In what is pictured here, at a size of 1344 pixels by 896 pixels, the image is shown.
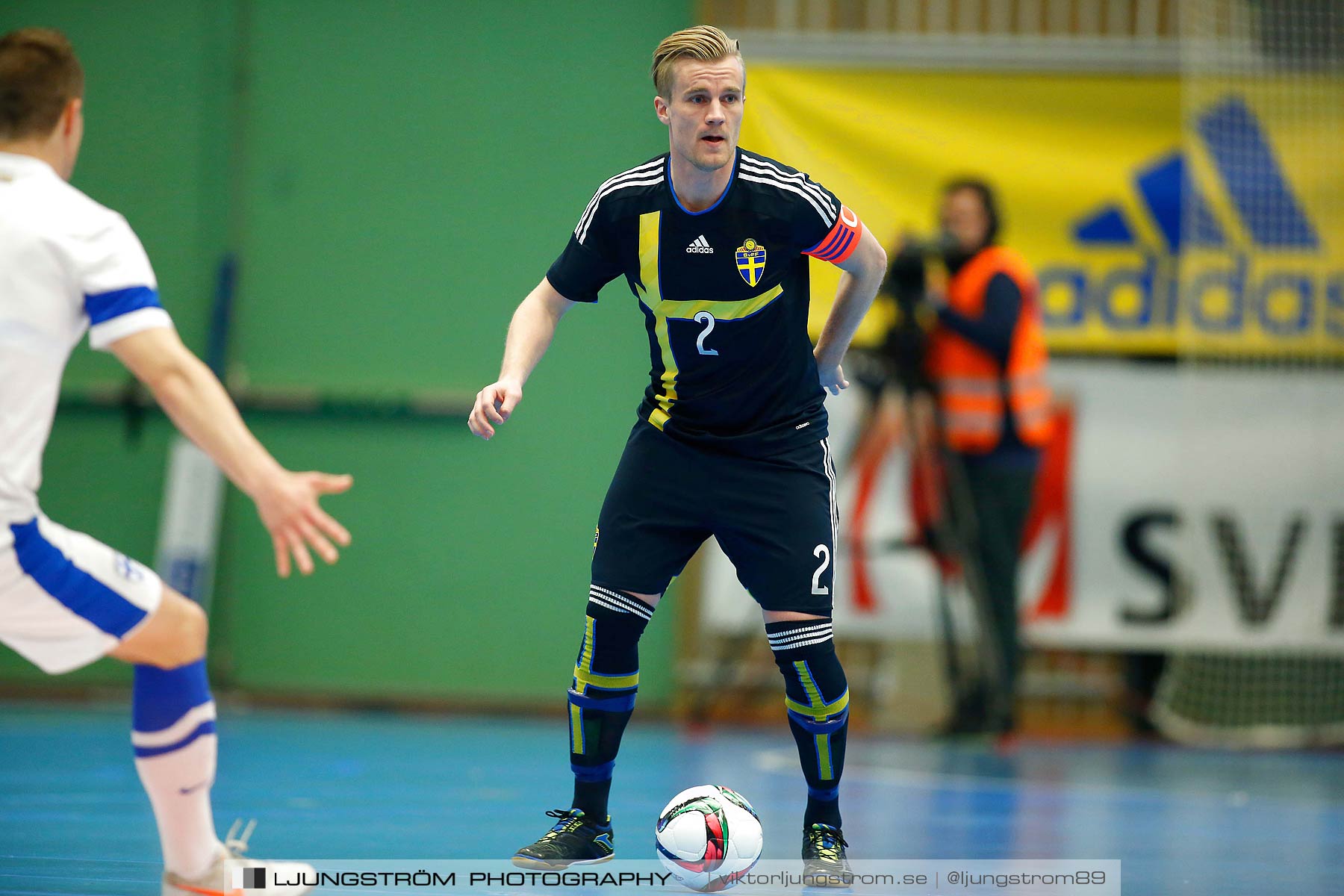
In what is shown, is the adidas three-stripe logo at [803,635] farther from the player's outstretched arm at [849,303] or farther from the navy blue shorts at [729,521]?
the player's outstretched arm at [849,303]

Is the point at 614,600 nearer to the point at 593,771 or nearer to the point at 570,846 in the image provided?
the point at 593,771

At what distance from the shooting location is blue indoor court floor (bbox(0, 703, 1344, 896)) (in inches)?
165

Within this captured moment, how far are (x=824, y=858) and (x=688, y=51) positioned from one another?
211 centimetres

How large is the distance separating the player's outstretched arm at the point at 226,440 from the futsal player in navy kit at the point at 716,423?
1145 mm

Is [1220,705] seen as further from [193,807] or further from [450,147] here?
[193,807]

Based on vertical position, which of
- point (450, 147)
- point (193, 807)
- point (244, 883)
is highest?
point (450, 147)

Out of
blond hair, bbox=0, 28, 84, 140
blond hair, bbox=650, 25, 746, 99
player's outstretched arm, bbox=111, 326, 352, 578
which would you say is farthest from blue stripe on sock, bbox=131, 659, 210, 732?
blond hair, bbox=650, 25, 746, 99

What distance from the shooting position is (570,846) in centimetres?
388

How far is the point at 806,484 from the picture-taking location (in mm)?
3951

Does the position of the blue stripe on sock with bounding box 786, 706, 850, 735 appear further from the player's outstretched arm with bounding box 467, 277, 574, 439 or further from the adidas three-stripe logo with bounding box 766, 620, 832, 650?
the player's outstretched arm with bounding box 467, 277, 574, 439

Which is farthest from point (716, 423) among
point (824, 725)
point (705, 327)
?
point (824, 725)

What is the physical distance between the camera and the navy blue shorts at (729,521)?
387 cm

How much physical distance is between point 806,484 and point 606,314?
15.2 feet

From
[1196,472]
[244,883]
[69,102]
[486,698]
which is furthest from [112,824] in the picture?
[1196,472]
